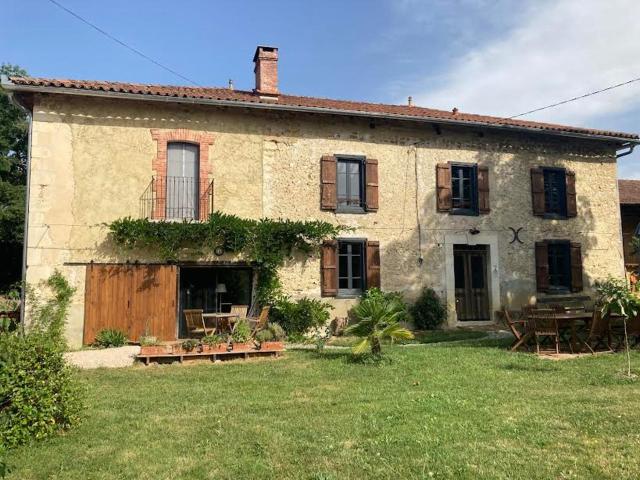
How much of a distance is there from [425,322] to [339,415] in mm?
8022

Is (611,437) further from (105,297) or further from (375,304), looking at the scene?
(105,297)

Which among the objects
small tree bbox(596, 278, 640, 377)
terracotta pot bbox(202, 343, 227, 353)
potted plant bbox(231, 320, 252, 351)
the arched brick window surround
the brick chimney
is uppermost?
the brick chimney

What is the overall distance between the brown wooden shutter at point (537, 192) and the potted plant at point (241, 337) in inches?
341

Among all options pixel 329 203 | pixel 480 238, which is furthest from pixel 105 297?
pixel 480 238

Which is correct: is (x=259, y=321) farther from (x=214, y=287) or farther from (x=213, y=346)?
(x=214, y=287)

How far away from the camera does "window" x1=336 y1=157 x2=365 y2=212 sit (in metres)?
12.9

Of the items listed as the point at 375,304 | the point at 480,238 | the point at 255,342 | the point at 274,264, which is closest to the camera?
the point at 375,304

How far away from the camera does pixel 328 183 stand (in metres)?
12.5

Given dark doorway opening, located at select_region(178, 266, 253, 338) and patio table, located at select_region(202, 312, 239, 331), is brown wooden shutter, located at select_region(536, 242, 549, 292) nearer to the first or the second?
dark doorway opening, located at select_region(178, 266, 253, 338)

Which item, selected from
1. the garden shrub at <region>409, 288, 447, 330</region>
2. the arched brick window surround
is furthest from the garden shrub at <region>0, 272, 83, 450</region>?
the garden shrub at <region>409, 288, 447, 330</region>

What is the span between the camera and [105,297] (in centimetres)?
1073

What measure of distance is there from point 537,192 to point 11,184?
74.5 ft

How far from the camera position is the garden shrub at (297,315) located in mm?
11625

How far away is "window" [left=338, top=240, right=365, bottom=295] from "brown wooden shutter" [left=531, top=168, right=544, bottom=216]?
5.27 m
